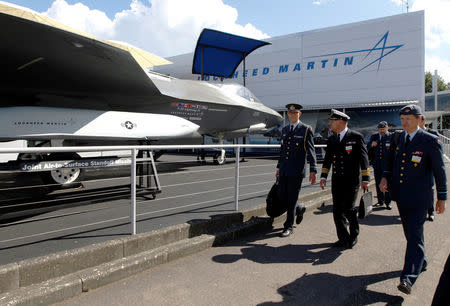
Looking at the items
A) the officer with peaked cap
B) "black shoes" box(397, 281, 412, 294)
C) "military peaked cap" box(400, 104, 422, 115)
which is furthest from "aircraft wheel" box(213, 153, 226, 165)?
"black shoes" box(397, 281, 412, 294)

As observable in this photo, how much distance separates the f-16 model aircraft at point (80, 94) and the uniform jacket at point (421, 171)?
5.13 m

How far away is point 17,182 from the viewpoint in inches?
288

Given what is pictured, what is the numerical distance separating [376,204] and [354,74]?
12.2m

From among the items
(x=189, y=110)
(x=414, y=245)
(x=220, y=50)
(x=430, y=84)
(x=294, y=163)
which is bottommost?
(x=414, y=245)

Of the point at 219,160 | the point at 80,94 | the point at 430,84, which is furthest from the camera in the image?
the point at 430,84

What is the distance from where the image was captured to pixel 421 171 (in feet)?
9.30

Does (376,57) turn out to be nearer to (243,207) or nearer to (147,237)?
(243,207)

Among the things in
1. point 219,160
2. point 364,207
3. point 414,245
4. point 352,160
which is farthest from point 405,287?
point 219,160

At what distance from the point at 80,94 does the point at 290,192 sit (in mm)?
5509

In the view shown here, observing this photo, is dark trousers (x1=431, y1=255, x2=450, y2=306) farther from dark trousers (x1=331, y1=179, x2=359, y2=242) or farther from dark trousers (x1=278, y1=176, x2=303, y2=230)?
dark trousers (x1=278, y1=176, x2=303, y2=230)

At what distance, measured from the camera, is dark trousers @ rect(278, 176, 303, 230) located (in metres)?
4.18

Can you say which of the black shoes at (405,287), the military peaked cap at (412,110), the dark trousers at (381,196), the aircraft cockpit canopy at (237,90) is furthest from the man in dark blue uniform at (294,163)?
the aircraft cockpit canopy at (237,90)

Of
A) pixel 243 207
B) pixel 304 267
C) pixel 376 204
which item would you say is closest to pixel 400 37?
pixel 376 204

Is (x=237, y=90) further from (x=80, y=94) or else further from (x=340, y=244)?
(x=340, y=244)
